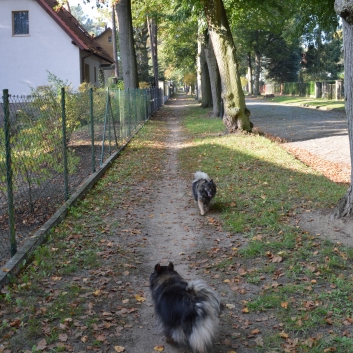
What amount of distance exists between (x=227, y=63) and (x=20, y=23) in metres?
15.7

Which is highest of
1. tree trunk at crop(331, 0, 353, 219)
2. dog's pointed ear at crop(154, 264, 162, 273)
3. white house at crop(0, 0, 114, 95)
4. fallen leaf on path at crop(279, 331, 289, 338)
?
white house at crop(0, 0, 114, 95)

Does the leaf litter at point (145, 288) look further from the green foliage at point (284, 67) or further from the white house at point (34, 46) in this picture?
the green foliage at point (284, 67)

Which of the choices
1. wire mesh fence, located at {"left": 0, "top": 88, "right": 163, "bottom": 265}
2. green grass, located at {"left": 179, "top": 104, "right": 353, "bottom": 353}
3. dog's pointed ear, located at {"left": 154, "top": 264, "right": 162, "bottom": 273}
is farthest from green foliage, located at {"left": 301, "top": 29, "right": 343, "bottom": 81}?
dog's pointed ear, located at {"left": 154, "top": 264, "right": 162, "bottom": 273}

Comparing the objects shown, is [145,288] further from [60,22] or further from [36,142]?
[60,22]

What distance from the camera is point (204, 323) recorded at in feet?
12.1

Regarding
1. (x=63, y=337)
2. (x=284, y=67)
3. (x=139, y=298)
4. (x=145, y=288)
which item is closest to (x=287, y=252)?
(x=145, y=288)

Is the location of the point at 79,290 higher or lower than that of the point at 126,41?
lower

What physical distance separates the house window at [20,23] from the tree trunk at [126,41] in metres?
6.35

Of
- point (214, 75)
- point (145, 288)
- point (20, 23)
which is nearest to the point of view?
point (145, 288)

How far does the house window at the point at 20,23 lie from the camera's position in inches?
1107

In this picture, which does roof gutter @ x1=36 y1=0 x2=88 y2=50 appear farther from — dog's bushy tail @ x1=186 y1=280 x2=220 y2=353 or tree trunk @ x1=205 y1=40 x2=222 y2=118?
dog's bushy tail @ x1=186 y1=280 x2=220 y2=353

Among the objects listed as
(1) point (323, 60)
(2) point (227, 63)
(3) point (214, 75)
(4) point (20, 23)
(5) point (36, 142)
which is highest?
(1) point (323, 60)

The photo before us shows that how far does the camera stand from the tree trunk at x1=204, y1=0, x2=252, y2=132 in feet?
59.6

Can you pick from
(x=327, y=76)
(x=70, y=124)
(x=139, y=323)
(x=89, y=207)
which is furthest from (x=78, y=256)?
(x=327, y=76)
